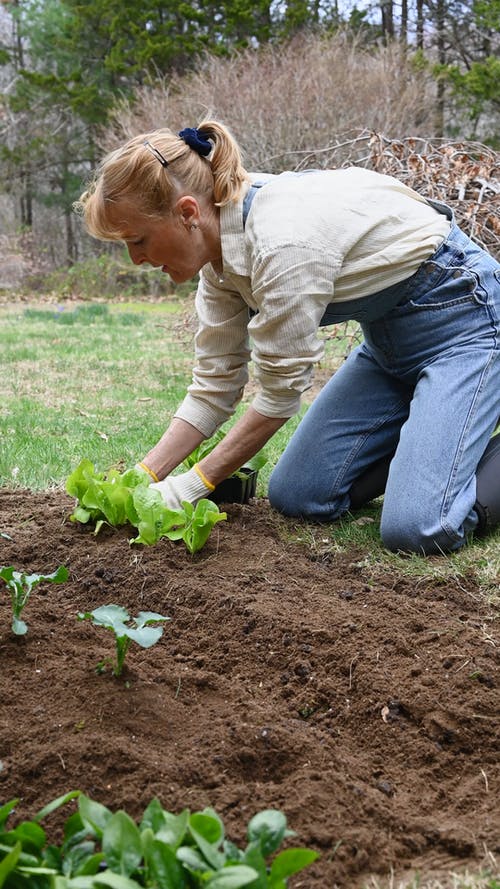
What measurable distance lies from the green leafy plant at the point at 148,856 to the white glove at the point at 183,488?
1.38 metres

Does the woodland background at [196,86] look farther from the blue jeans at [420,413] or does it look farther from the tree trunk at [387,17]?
the blue jeans at [420,413]

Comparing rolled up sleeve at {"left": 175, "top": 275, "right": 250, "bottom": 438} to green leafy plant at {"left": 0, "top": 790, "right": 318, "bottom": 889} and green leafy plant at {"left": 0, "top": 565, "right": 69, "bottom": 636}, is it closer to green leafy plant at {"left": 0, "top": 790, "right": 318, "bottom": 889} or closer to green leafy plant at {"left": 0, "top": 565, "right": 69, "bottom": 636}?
green leafy plant at {"left": 0, "top": 565, "right": 69, "bottom": 636}

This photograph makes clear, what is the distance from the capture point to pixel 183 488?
2570 millimetres

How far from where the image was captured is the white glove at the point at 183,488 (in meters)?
Result: 2.57

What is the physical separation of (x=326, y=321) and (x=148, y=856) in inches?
73.6

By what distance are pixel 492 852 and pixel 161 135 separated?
75.4 inches

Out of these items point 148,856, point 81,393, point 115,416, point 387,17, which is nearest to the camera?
point 148,856

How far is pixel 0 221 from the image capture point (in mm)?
18109

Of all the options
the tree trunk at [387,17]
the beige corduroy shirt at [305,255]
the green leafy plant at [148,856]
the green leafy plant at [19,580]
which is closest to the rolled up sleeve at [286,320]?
the beige corduroy shirt at [305,255]

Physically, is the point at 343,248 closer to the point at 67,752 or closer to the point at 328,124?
the point at 67,752

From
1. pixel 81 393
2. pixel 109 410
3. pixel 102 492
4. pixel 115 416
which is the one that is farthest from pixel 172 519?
pixel 81 393

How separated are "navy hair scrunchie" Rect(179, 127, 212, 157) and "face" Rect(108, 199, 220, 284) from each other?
17 cm

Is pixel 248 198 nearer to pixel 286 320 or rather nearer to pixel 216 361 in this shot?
pixel 286 320

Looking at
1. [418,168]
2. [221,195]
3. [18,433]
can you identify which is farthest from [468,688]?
[418,168]
